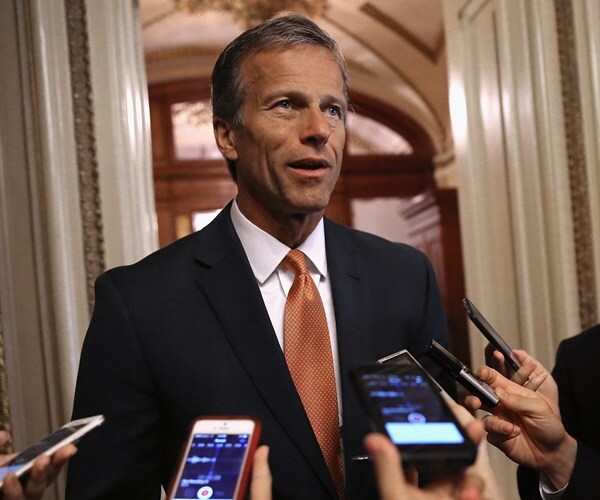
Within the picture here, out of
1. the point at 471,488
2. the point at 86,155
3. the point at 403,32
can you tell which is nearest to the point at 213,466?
the point at 471,488

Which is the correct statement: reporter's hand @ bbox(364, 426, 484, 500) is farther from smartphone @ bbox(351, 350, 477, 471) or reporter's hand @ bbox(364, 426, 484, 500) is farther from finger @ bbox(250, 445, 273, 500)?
finger @ bbox(250, 445, 273, 500)

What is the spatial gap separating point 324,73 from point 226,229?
412mm

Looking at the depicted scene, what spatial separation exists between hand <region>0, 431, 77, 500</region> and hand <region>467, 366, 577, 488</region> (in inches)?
27.4

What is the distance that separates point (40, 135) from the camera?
250 centimetres

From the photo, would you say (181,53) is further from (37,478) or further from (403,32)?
(37,478)

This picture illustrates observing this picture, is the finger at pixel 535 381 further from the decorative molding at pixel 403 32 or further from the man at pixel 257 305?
the decorative molding at pixel 403 32

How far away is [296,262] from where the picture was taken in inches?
65.2

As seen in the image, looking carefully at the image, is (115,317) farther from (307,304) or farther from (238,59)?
(238,59)

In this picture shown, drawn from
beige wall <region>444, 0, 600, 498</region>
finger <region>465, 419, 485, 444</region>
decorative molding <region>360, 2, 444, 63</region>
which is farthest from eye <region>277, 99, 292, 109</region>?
decorative molding <region>360, 2, 444, 63</region>

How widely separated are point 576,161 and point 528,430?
1.96 metres

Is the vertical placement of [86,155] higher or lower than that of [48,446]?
higher

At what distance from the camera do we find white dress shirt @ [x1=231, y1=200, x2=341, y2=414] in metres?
1.64

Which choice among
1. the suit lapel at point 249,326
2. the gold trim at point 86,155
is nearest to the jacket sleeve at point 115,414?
the suit lapel at point 249,326

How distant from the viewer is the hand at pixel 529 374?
156 cm
